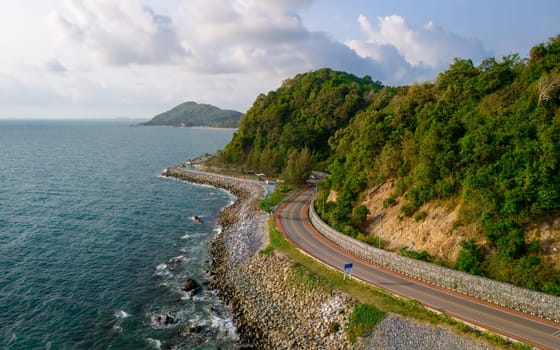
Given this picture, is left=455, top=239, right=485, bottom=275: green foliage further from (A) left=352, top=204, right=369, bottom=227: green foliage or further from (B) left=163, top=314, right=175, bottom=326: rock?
(B) left=163, top=314, right=175, bottom=326: rock

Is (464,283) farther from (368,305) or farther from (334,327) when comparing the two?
(334,327)

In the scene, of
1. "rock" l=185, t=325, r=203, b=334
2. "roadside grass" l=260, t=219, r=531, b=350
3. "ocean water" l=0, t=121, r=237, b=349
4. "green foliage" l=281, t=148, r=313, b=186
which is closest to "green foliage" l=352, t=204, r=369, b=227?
"roadside grass" l=260, t=219, r=531, b=350

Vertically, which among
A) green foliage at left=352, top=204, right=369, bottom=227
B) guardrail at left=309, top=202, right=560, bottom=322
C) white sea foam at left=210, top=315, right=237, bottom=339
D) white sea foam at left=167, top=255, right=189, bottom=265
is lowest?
white sea foam at left=210, top=315, right=237, bottom=339

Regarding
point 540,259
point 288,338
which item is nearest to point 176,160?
point 288,338

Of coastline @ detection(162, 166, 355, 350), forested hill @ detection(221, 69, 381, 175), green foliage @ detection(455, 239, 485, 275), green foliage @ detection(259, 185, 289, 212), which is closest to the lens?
coastline @ detection(162, 166, 355, 350)

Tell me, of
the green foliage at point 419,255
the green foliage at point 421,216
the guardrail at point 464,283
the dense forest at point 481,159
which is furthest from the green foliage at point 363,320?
the green foliage at point 421,216
